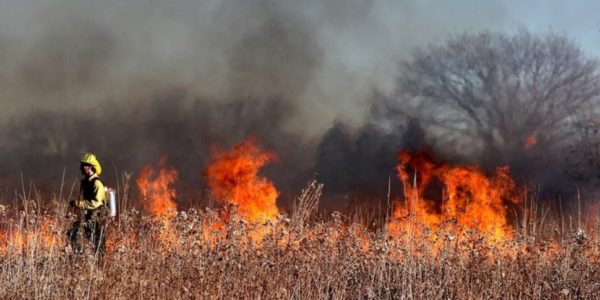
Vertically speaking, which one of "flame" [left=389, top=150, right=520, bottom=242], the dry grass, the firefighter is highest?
"flame" [left=389, top=150, right=520, bottom=242]

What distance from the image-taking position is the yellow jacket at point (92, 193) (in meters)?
10.6

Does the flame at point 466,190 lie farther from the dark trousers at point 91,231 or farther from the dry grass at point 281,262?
the dark trousers at point 91,231

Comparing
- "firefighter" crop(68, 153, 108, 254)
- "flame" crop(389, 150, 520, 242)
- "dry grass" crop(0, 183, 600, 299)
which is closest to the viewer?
"dry grass" crop(0, 183, 600, 299)

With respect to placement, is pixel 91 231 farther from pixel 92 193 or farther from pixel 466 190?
pixel 466 190

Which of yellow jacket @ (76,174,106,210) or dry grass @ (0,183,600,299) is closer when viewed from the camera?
dry grass @ (0,183,600,299)

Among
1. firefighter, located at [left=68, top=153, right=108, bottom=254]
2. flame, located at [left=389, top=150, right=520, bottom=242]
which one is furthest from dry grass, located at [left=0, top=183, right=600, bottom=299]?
flame, located at [left=389, top=150, right=520, bottom=242]

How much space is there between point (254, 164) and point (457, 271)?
13512 mm

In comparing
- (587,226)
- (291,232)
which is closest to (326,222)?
(291,232)

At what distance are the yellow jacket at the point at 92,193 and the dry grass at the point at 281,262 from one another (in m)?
1.17

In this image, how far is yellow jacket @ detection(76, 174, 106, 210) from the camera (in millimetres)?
10594

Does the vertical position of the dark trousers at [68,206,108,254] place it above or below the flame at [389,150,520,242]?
below

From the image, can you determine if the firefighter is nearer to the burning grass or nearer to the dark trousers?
the dark trousers

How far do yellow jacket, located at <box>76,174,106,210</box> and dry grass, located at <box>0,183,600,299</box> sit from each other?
3.84 ft

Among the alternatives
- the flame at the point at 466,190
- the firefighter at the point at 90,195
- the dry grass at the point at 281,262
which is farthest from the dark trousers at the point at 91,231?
the flame at the point at 466,190
